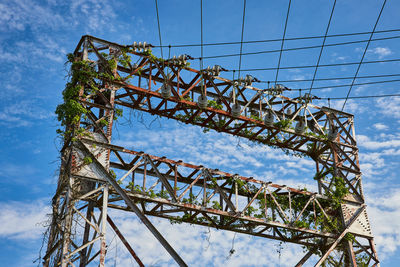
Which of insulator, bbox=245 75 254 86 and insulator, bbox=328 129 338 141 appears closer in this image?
insulator, bbox=245 75 254 86

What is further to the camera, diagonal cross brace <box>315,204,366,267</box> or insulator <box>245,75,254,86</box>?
insulator <box>245,75,254,86</box>

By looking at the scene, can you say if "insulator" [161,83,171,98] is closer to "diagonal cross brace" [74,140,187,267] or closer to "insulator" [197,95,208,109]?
"insulator" [197,95,208,109]

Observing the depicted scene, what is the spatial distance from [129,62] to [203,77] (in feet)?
8.99

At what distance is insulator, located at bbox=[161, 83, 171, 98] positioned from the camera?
56.0 feet

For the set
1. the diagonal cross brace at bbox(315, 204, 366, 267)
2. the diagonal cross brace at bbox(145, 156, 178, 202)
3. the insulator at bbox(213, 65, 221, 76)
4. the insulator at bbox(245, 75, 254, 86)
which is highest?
the insulator at bbox(213, 65, 221, 76)

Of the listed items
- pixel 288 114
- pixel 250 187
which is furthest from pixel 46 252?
pixel 288 114

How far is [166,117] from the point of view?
59.2ft

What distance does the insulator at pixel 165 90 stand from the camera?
56.0ft

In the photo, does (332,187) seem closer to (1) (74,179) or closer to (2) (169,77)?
(2) (169,77)

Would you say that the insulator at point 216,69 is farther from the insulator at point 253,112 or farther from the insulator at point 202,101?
the insulator at point 253,112

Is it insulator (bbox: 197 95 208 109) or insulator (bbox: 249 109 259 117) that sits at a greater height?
insulator (bbox: 249 109 259 117)

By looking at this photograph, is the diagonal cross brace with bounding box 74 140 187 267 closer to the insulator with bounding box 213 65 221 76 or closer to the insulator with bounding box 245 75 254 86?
the insulator with bounding box 213 65 221 76

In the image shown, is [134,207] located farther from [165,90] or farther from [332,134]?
[332,134]

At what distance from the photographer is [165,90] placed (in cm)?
1706
